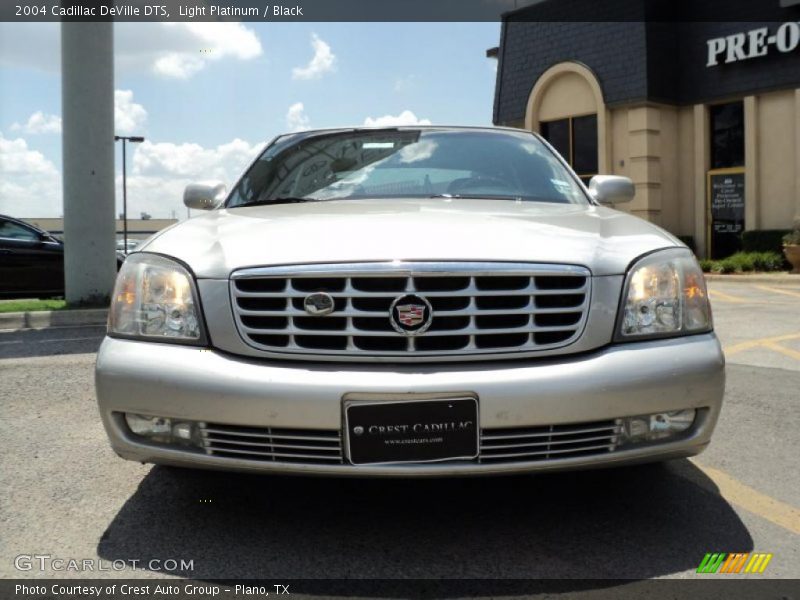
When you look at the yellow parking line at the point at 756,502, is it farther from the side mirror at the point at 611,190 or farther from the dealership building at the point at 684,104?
the dealership building at the point at 684,104

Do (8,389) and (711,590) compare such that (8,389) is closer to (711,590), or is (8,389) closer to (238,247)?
(238,247)

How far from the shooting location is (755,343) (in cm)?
680

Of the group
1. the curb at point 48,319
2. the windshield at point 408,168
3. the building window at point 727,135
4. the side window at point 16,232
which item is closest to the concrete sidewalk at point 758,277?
the building window at point 727,135

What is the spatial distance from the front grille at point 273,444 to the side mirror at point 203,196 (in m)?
1.76

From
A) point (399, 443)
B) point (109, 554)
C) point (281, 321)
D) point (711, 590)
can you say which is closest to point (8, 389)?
point (109, 554)

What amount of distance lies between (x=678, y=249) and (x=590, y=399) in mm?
725

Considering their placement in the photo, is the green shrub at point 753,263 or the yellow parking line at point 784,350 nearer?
the yellow parking line at point 784,350


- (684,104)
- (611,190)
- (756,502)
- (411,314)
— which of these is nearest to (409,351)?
(411,314)

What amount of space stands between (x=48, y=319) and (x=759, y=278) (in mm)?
11628

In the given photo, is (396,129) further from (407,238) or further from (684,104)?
(684,104)

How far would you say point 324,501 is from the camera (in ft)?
9.40

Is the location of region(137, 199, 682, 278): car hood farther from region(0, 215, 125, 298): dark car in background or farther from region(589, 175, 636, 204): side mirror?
region(0, 215, 125, 298): dark car in background

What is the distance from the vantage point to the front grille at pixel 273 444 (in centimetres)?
233

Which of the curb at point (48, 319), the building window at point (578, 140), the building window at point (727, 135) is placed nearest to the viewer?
the curb at point (48, 319)
